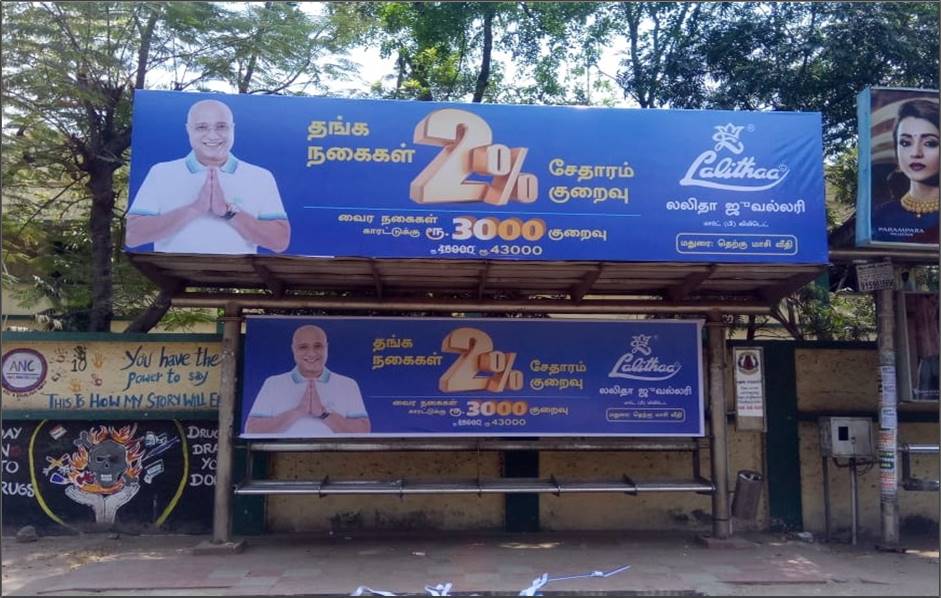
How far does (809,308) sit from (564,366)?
15.1 feet

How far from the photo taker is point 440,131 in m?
7.82

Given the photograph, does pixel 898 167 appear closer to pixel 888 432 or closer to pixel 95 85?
pixel 888 432

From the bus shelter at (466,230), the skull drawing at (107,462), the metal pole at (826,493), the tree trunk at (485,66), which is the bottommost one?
the metal pole at (826,493)

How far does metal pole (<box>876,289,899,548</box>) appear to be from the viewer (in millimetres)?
8789

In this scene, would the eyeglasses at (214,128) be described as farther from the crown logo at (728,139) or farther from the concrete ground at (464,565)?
the crown logo at (728,139)

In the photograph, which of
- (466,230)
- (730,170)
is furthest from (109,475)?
(730,170)

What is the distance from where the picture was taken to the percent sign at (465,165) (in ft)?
25.4

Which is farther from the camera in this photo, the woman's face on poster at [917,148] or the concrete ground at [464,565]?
the woman's face on poster at [917,148]

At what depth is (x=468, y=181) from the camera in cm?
776

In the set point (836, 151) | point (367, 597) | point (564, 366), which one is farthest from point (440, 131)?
point (836, 151)

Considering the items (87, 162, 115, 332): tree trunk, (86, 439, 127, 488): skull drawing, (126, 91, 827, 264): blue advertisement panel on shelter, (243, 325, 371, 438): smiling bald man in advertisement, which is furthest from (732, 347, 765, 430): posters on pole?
(87, 162, 115, 332): tree trunk

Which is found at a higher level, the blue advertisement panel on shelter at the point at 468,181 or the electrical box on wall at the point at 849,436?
the blue advertisement panel on shelter at the point at 468,181

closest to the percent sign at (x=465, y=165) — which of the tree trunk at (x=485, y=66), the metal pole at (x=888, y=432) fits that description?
the metal pole at (x=888, y=432)

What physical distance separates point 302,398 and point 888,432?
6319mm
